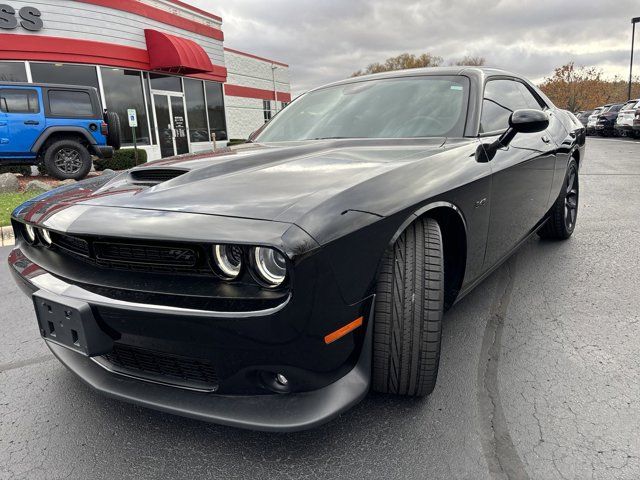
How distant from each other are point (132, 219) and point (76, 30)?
1408cm

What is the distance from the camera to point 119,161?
12.4m

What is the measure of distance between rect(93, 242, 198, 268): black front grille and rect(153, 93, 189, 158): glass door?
1489 centimetres

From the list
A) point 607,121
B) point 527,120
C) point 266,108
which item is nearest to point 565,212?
point 527,120

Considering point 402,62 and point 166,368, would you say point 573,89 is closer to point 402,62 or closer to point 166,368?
point 402,62

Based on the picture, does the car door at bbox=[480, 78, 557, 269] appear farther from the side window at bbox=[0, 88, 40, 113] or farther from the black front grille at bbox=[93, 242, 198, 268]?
the side window at bbox=[0, 88, 40, 113]

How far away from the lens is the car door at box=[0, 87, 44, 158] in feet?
30.6

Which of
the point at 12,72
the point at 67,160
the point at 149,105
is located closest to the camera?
the point at 67,160

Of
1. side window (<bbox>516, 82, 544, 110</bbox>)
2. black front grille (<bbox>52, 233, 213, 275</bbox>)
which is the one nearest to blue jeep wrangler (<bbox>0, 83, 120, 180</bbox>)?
side window (<bbox>516, 82, 544, 110</bbox>)

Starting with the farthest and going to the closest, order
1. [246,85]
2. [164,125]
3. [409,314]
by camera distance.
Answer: [246,85]
[164,125]
[409,314]

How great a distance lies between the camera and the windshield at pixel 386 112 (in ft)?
8.36

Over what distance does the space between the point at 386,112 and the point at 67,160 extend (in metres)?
9.17

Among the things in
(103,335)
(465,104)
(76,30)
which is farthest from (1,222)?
(76,30)

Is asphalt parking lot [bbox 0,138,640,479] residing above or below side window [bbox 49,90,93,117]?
below

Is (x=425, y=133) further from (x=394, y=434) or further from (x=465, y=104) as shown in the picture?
(x=394, y=434)
